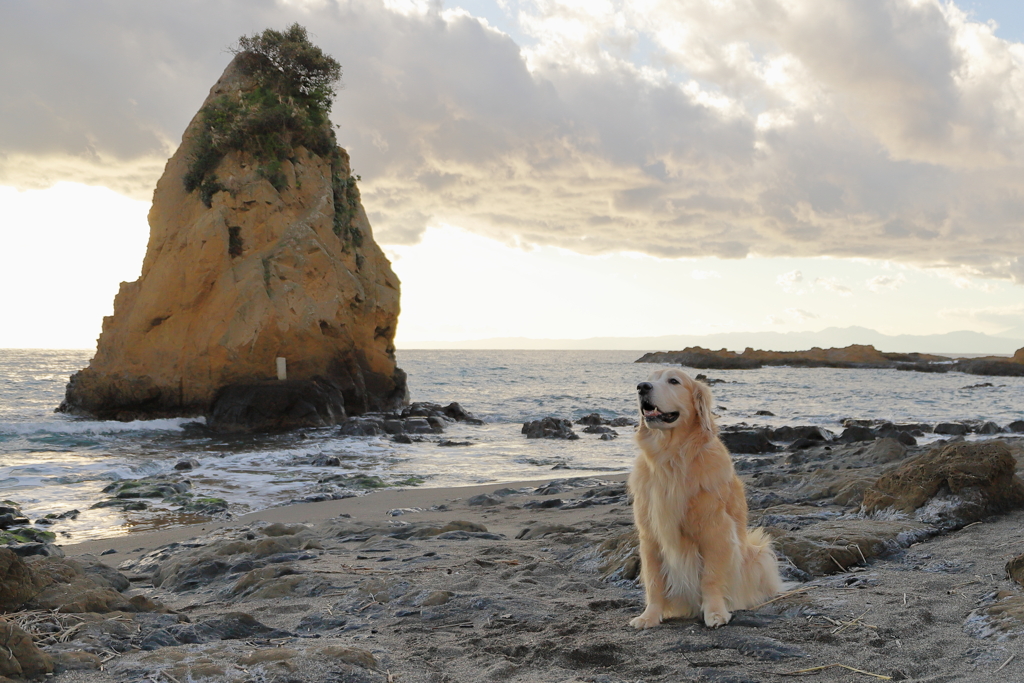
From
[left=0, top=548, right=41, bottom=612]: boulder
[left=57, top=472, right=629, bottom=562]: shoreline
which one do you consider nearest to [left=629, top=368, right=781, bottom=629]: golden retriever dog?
[left=57, top=472, right=629, bottom=562]: shoreline

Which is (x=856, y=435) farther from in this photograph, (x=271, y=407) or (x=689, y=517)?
(x=271, y=407)

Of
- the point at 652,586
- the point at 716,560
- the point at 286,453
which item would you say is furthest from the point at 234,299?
the point at 716,560

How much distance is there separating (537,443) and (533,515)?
9.74 m

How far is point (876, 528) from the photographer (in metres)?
4.91

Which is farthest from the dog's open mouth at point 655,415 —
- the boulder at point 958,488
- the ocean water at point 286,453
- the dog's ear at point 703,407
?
the ocean water at point 286,453

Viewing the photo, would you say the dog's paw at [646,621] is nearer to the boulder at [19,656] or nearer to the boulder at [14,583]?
the boulder at [19,656]

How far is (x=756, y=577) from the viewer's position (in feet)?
12.6

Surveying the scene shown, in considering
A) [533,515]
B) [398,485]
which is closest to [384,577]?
[533,515]

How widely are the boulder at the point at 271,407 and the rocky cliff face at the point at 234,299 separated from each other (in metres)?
0.59

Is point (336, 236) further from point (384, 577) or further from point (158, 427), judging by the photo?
point (384, 577)

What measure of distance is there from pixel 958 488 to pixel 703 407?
9.57 feet

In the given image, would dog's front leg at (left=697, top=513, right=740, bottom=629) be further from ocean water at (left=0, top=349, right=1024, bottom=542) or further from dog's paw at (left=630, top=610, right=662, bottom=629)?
ocean water at (left=0, top=349, right=1024, bottom=542)

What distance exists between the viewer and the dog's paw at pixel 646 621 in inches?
144

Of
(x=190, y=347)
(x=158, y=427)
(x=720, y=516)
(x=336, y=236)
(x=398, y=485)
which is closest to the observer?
(x=720, y=516)
